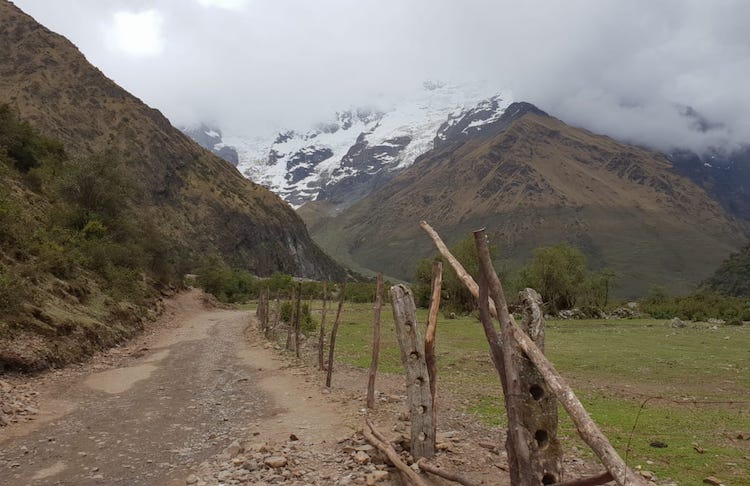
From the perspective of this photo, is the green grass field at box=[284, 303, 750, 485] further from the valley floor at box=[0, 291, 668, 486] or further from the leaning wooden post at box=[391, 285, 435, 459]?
the leaning wooden post at box=[391, 285, 435, 459]

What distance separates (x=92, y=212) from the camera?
40938 millimetres

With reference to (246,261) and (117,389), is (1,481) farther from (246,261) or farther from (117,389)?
(246,261)

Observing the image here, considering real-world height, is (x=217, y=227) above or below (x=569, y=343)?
above

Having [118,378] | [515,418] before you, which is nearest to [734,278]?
[118,378]

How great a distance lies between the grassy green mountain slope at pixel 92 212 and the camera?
20.7 meters

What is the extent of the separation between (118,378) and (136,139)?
119 meters

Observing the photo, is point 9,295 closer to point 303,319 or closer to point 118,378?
point 118,378

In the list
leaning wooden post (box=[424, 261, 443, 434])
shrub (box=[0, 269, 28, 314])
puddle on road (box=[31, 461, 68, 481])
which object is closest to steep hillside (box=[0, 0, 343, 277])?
shrub (box=[0, 269, 28, 314])

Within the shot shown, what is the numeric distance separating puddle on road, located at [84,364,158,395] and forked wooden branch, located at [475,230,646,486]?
13.9m

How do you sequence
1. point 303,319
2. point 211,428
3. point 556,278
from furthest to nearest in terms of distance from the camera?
1. point 556,278
2. point 303,319
3. point 211,428

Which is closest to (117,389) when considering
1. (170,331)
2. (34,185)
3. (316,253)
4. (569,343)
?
(170,331)

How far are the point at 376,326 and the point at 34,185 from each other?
37782 mm

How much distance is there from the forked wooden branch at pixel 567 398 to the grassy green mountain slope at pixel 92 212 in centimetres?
1560

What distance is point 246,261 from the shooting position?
13475cm
